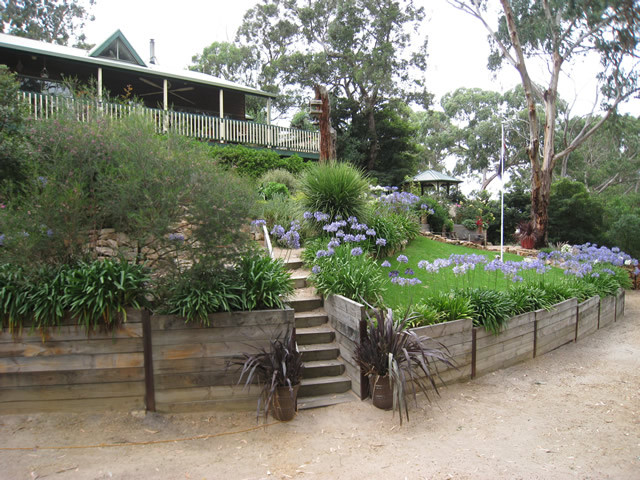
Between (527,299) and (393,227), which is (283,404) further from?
(393,227)

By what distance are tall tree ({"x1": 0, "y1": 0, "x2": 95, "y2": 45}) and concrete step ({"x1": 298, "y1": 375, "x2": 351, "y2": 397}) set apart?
108 feet

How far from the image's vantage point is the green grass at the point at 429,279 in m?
5.96

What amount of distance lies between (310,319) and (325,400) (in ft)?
3.69

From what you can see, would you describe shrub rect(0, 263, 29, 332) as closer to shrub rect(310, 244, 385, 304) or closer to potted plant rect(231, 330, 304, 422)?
potted plant rect(231, 330, 304, 422)

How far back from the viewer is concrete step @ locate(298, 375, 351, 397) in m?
4.34

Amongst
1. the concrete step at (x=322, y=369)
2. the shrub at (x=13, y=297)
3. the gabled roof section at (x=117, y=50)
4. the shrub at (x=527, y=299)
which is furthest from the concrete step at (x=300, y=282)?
the gabled roof section at (x=117, y=50)

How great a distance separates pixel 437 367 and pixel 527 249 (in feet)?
35.7

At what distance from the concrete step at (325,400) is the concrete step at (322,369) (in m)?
0.24

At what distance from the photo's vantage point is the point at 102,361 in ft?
12.8

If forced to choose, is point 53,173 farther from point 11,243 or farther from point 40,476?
point 40,476

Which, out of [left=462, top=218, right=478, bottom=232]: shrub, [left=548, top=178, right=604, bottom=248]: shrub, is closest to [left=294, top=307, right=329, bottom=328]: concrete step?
[left=548, top=178, right=604, bottom=248]: shrub

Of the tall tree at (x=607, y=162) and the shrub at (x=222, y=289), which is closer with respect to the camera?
the shrub at (x=222, y=289)

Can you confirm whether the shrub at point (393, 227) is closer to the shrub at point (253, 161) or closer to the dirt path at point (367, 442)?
the dirt path at point (367, 442)

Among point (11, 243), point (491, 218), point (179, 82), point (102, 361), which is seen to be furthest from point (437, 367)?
point (179, 82)
